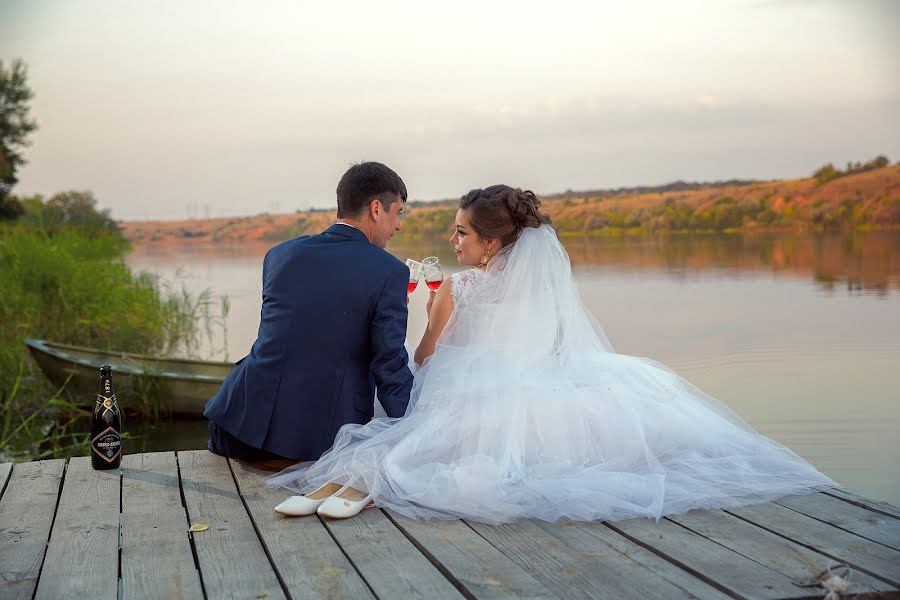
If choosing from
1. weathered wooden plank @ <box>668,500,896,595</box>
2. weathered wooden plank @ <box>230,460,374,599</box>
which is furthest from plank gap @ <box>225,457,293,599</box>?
weathered wooden plank @ <box>668,500,896,595</box>

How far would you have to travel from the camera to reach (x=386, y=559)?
8.56 ft

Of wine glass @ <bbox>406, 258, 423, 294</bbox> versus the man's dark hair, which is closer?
the man's dark hair

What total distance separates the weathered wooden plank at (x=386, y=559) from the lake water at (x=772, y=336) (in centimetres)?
355

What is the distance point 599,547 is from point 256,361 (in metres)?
1.45

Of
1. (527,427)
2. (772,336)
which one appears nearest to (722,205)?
(772,336)

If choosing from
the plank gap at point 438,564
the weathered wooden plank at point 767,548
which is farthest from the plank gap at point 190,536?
the weathered wooden plank at point 767,548

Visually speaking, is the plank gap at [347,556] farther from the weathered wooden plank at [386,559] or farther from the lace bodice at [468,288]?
the lace bodice at [468,288]

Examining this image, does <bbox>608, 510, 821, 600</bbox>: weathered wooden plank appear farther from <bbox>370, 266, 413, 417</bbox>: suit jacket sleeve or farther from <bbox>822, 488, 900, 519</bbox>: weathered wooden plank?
<bbox>370, 266, 413, 417</bbox>: suit jacket sleeve

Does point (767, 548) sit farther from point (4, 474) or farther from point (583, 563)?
point (4, 474)

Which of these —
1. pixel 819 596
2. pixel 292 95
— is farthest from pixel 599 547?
pixel 292 95

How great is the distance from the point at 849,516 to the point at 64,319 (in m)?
8.36

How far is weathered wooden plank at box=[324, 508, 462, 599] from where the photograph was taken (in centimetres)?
239

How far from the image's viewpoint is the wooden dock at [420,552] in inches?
94.3

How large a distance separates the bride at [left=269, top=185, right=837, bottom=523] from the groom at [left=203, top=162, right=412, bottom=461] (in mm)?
138
